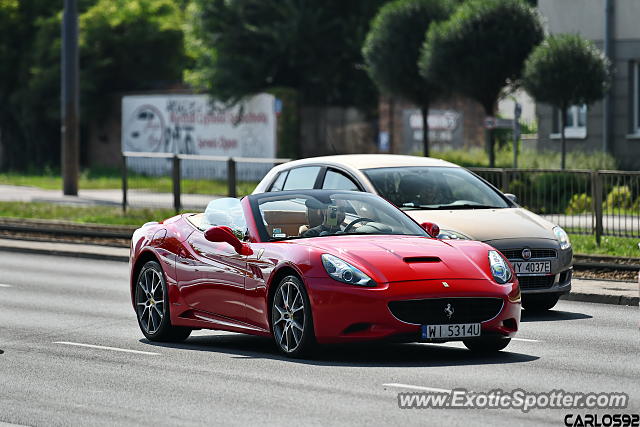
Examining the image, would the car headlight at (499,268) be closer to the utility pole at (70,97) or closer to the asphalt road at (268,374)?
the asphalt road at (268,374)

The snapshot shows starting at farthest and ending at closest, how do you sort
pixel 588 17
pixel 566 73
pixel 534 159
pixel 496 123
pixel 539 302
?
pixel 588 17, pixel 534 159, pixel 566 73, pixel 496 123, pixel 539 302

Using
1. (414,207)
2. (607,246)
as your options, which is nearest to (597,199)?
(607,246)

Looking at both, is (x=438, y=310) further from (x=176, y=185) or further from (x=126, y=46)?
(x=126, y=46)

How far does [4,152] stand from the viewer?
53156 mm

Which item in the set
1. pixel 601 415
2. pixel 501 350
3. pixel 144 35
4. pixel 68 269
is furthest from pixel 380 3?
pixel 601 415

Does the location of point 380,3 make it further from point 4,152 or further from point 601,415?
point 601,415

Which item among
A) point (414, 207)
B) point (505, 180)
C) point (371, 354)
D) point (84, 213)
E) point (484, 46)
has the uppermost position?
point (484, 46)

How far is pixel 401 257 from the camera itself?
11.1 m

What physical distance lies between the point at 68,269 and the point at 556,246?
28.1 ft

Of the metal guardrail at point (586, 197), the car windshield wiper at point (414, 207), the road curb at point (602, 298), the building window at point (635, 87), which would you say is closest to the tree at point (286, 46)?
the building window at point (635, 87)

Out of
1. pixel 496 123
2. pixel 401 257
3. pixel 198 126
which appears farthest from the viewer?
pixel 198 126

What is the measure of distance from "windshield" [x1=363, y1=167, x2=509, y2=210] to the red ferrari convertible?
3091 mm

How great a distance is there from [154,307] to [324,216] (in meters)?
1.82

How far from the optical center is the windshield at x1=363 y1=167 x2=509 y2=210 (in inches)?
611
